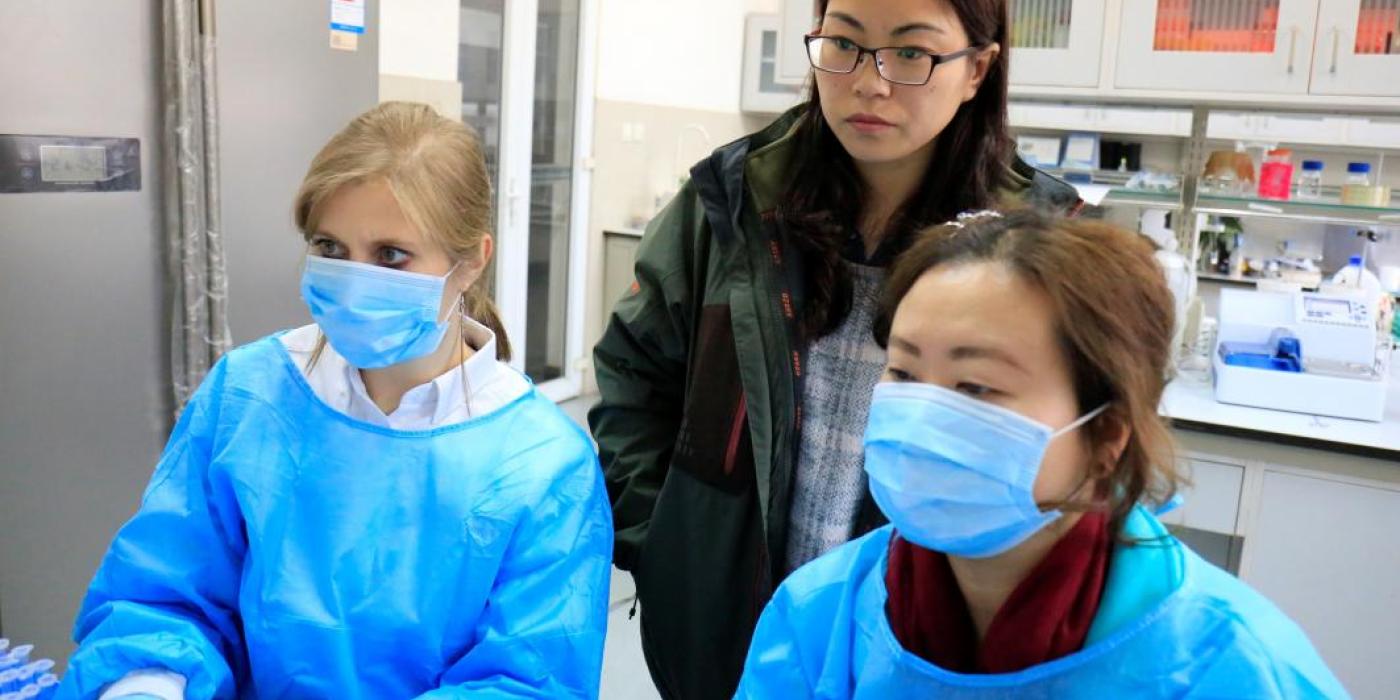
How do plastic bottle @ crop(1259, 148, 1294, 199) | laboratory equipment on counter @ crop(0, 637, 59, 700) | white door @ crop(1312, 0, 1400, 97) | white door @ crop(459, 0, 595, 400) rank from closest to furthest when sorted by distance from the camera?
laboratory equipment on counter @ crop(0, 637, 59, 700) < white door @ crop(1312, 0, 1400, 97) < plastic bottle @ crop(1259, 148, 1294, 199) < white door @ crop(459, 0, 595, 400)

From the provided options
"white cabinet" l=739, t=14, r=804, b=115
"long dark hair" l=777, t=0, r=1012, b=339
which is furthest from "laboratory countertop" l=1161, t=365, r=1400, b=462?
"white cabinet" l=739, t=14, r=804, b=115

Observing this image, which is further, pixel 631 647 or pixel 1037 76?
pixel 1037 76

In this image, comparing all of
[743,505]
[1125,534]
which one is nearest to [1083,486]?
[1125,534]

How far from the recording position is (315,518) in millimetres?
1148

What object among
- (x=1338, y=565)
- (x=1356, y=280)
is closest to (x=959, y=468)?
(x=1338, y=565)

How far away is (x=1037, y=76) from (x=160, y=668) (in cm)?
334

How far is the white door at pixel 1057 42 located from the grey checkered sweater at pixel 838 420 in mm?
2561

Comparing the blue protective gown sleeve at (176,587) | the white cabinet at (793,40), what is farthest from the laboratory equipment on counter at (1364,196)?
the blue protective gown sleeve at (176,587)

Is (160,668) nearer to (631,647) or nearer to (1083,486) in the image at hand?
(1083,486)

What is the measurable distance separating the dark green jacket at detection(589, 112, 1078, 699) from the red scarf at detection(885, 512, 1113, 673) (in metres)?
0.34

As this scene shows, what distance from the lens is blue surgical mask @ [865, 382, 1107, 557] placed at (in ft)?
2.81

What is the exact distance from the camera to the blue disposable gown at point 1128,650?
A: 79 centimetres

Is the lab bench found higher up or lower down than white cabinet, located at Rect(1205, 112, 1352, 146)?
lower down

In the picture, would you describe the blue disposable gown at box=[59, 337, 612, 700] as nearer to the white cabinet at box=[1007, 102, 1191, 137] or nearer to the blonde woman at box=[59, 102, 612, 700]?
the blonde woman at box=[59, 102, 612, 700]
